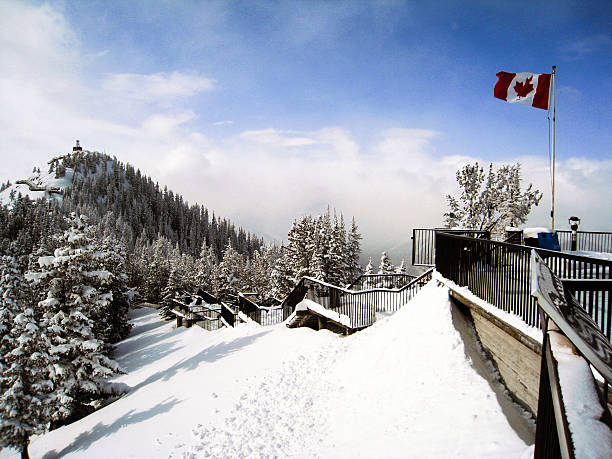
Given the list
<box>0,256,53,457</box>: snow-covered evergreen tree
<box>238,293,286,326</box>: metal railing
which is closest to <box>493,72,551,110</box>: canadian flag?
<box>238,293,286,326</box>: metal railing

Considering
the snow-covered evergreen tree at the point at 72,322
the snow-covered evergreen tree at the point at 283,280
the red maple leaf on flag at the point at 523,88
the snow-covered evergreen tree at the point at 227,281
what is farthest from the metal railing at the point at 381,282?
the snow-covered evergreen tree at the point at 227,281

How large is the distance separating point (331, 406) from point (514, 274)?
531cm

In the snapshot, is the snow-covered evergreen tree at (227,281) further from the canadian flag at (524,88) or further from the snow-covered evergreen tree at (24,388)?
the canadian flag at (524,88)

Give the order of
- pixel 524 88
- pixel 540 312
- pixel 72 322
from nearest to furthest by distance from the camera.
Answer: pixel 540 312, pixel 524 88, pixel 72 322

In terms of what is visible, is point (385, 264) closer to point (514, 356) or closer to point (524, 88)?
point (524, 88)

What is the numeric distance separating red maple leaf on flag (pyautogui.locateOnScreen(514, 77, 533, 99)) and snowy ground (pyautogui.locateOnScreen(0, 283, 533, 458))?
405 inches

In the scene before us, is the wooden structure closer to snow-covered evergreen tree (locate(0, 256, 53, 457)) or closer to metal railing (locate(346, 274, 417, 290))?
metal railing (locate(346, 274, 417, 290))

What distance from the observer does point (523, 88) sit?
46.1 feet

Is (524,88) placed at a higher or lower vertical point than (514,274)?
higher

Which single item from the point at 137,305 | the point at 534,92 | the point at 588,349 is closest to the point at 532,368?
the point at 588,349

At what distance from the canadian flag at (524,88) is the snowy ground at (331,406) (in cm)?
996

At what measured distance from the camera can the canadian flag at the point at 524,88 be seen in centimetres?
1380

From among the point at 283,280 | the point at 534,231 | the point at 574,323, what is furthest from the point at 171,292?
the point at 574,323

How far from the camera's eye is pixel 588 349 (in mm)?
1376
